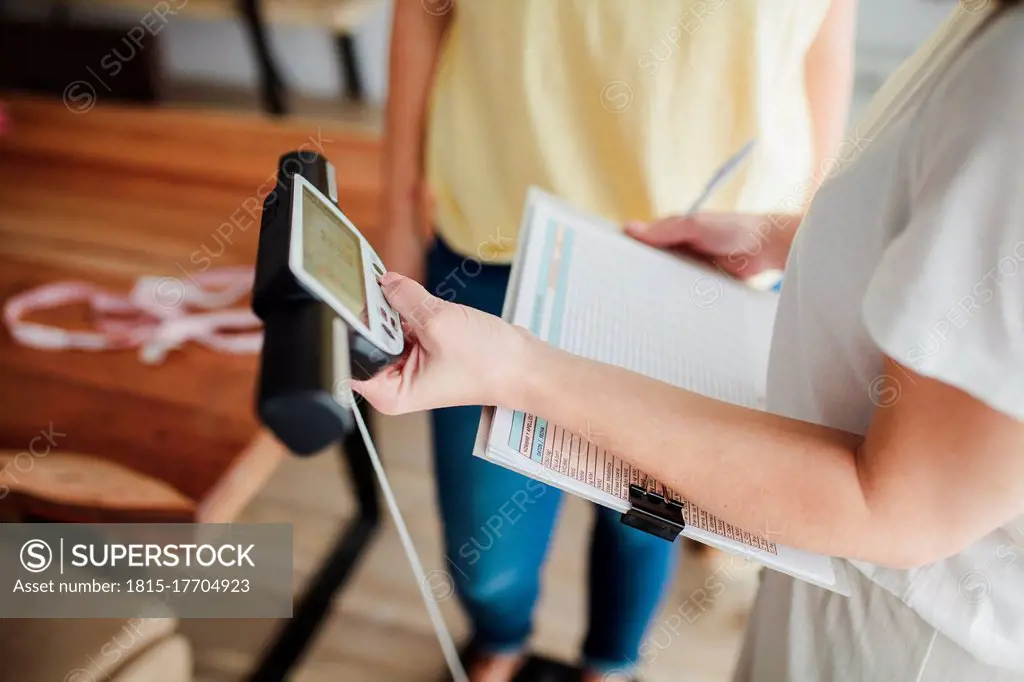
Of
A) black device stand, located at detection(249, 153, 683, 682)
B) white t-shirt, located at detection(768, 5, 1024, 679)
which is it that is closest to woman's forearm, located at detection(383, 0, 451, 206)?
black device stand, located at detection(249, 153, 683, 682)

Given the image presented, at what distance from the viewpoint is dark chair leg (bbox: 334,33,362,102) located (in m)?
1.94

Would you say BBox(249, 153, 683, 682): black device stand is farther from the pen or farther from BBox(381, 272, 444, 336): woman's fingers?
the pen


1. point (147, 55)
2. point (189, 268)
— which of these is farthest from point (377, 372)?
point (147, 55)

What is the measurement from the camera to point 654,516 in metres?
0.41

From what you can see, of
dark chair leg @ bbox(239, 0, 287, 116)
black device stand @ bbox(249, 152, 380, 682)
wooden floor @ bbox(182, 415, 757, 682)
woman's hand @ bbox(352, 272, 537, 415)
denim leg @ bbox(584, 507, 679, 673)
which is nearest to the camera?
black device stand @ bbox(249, 152, 380, 682)

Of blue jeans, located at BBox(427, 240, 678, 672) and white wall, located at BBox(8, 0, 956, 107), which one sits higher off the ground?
white wall, located at BBox(8, 0, 956, 107)

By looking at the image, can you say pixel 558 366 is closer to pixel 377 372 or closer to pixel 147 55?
pixel 377 372

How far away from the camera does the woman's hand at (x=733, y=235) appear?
0.63 meters

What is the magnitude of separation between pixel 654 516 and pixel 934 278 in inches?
7.7

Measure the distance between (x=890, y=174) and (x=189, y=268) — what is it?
3.01 feet

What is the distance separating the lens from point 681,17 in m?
0.59

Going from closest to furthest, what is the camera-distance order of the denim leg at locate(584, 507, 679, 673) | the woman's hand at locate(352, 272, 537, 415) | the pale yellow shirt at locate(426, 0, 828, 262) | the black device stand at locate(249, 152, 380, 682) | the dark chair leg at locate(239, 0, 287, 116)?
the black device stand at locate(249, 152, 380, 682)
the woman's hand at locate(352, 272, 537, 415)
the pale yellow shirt at locate(426, 0, 828, 262)
the denim leg at locate(584, 507, 679, 673)
the dark chair leg at locate(239, 0, 287, 116)

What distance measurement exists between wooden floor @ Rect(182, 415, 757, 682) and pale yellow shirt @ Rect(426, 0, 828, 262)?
30.2 inches

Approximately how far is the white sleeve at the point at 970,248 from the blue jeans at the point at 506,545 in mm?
438
